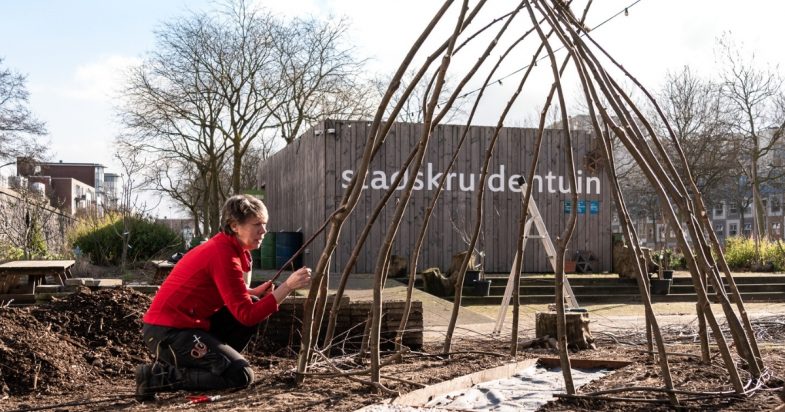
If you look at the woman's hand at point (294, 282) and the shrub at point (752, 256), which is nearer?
the woman's hand at point (294, 282)

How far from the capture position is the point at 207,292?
172 inches

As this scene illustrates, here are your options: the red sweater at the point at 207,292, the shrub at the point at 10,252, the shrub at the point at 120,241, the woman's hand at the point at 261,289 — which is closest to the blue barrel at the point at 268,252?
the shrub at the point at 120,241

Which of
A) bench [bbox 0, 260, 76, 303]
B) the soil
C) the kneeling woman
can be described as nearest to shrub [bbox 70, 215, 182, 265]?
bench [bbox 0, 260, 76, 303]

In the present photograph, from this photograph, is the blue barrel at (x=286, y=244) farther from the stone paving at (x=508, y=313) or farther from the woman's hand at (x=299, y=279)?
the woman's hand at (x=299, y=279)

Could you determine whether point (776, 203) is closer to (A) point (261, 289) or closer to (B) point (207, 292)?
(A) point (261, 289)

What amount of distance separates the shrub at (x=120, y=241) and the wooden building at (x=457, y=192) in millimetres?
3543

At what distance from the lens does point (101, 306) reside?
6477 millimetres

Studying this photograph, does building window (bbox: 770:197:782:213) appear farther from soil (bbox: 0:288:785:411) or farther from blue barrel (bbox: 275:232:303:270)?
soil (bbox: 0:288:785:411)

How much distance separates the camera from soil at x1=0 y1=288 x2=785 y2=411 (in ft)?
12.9

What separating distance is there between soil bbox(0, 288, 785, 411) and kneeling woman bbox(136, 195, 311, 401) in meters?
0.13

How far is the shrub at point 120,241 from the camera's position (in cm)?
1897

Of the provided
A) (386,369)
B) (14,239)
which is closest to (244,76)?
(14,239)

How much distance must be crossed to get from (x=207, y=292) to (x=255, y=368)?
1.54 metres

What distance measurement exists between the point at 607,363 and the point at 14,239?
51.4 feet
